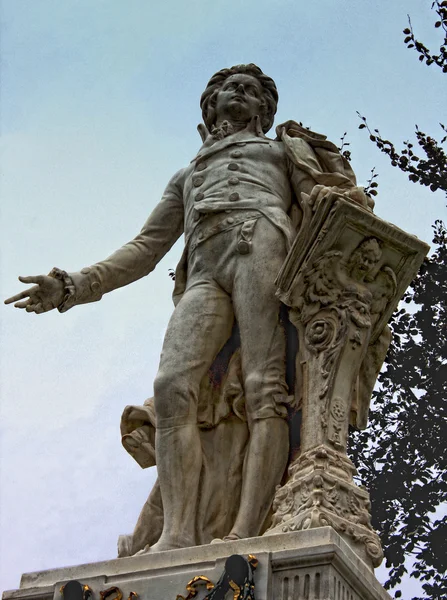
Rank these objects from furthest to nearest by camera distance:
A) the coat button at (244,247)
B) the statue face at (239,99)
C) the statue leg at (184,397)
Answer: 1. the statue face at (239,99)
2. the coat button at (244,247)
3. the statue leg at (184,397)

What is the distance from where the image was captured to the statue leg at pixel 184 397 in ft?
23.6

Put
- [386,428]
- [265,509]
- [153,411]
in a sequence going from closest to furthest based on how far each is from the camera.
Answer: [265,509]
[153,411]
[386,428]

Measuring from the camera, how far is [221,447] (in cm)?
753

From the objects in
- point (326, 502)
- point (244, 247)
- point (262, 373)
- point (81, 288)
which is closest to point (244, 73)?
point (244, 247)

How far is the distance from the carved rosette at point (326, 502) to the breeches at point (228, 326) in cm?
53

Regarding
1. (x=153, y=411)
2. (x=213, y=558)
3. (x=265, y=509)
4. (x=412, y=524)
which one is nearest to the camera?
(x=213, y=558)

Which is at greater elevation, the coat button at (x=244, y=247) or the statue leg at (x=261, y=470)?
the coat button at (x=244, y=247)

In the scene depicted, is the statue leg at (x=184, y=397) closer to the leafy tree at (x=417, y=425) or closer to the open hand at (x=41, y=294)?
the open hand at (x=41, y=294)

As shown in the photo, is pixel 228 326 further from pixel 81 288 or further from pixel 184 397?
pixel 81 288

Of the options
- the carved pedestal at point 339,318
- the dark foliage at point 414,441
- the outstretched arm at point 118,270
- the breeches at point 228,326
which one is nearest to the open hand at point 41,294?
the outstretched arm at point 118,270

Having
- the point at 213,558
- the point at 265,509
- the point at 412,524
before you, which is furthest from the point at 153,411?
the point at 412,524

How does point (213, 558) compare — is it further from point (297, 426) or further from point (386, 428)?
point (386, 428)

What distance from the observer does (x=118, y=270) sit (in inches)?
333

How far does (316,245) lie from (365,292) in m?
0.42
